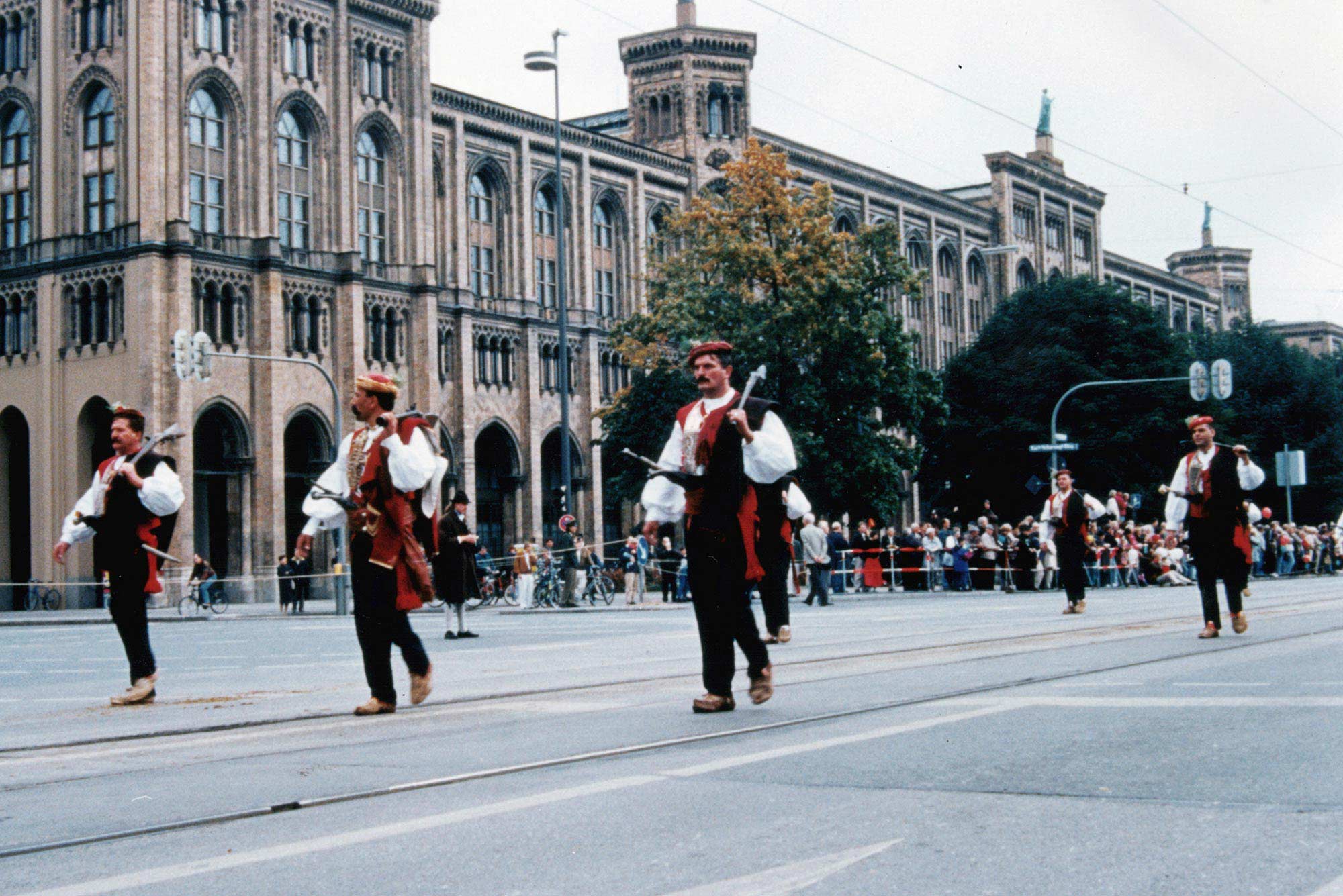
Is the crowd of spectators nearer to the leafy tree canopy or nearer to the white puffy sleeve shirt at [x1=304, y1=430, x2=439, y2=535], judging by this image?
the leafy tree canopy

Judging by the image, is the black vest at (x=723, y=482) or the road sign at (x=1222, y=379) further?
the road sign at (x=1222, y=379)

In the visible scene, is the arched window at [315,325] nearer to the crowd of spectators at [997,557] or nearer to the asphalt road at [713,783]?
the crowd of spectators at [997,557]

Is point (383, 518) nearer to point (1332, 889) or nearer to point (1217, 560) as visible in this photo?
point (1332, 889)

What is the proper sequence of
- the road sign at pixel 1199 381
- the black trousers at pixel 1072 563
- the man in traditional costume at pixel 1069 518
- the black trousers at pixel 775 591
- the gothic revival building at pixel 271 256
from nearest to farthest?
1. the black trousers at pixel 775 591
2. the black trousers at pixel 1072 563
3. the man in traditional costume at pixel 1069 518
4. the road sign at pixel 1199 381
5. the gothic revival building at pixel 271 256

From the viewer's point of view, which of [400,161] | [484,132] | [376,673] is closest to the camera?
[376,673]

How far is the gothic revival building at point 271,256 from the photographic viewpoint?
161 feet

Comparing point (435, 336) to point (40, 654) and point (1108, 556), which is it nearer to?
point (1108, 556)

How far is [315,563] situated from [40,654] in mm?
32566

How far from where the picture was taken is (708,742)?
23.7ft

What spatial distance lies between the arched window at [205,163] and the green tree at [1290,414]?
149 ft

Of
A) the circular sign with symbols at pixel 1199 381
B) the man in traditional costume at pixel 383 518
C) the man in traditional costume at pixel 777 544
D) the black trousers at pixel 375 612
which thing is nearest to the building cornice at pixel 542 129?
the circular sign with symbols at pixel 1199 381

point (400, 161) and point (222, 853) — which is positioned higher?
point (400, 161)

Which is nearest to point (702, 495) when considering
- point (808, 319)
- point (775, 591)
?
point (775, 591)

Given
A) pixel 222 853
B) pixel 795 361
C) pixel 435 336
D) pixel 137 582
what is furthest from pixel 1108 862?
pixel 435 336
